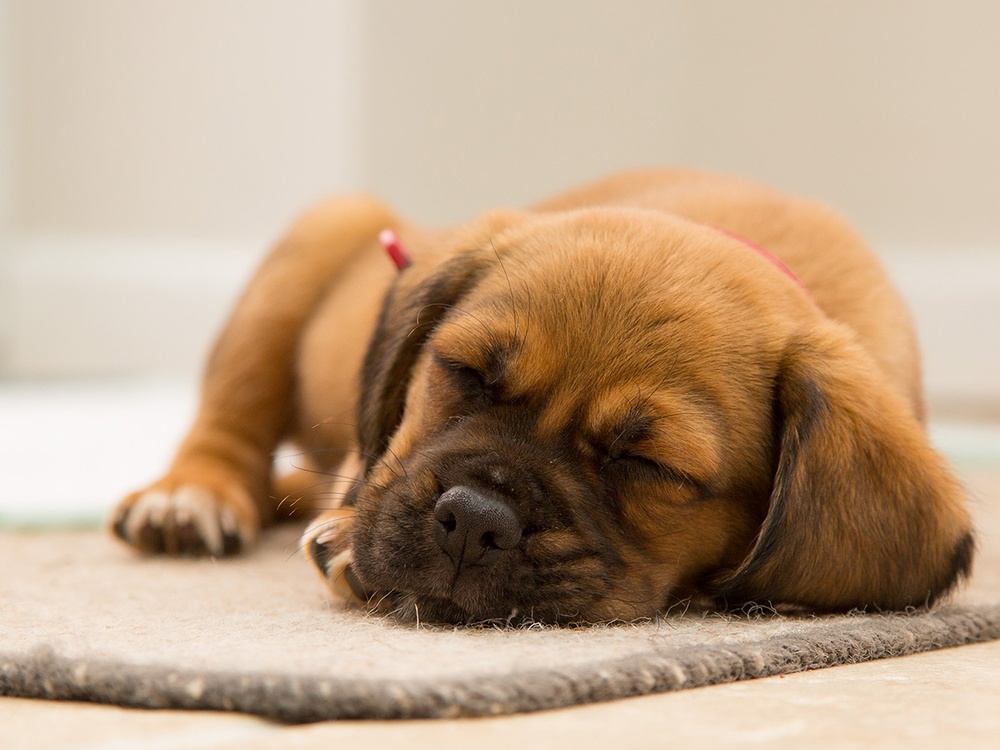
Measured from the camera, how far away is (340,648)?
78.6 inches

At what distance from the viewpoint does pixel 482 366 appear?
2539 millimetres

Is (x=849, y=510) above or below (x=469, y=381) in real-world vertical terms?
below

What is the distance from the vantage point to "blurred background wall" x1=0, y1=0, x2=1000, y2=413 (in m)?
7.32

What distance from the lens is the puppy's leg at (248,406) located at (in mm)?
3340

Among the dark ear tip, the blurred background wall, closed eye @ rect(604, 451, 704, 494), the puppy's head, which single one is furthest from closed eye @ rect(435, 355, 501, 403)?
the blurred background wall

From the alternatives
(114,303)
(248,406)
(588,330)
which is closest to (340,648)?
(588,330)

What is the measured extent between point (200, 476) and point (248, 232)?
21.8ft

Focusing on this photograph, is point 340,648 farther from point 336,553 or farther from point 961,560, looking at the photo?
point 961,560

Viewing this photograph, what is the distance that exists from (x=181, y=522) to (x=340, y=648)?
143 cm

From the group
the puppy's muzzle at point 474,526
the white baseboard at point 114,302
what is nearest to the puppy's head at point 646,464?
the puppy's muzzle at point 474,526

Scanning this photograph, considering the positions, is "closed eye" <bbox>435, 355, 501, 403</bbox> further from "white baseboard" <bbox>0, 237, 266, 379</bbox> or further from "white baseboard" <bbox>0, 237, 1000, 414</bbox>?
"white baseboard" <bbox>0, 237, 266, 379</bbox>

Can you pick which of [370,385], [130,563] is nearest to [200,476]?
[130,563]

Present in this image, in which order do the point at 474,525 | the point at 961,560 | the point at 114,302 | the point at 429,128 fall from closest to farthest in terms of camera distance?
the point at 474,525
the point at 961,560
the point at 429,128
the point at 114,302

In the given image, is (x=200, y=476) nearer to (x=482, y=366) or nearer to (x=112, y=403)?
(x=482, y=366)
